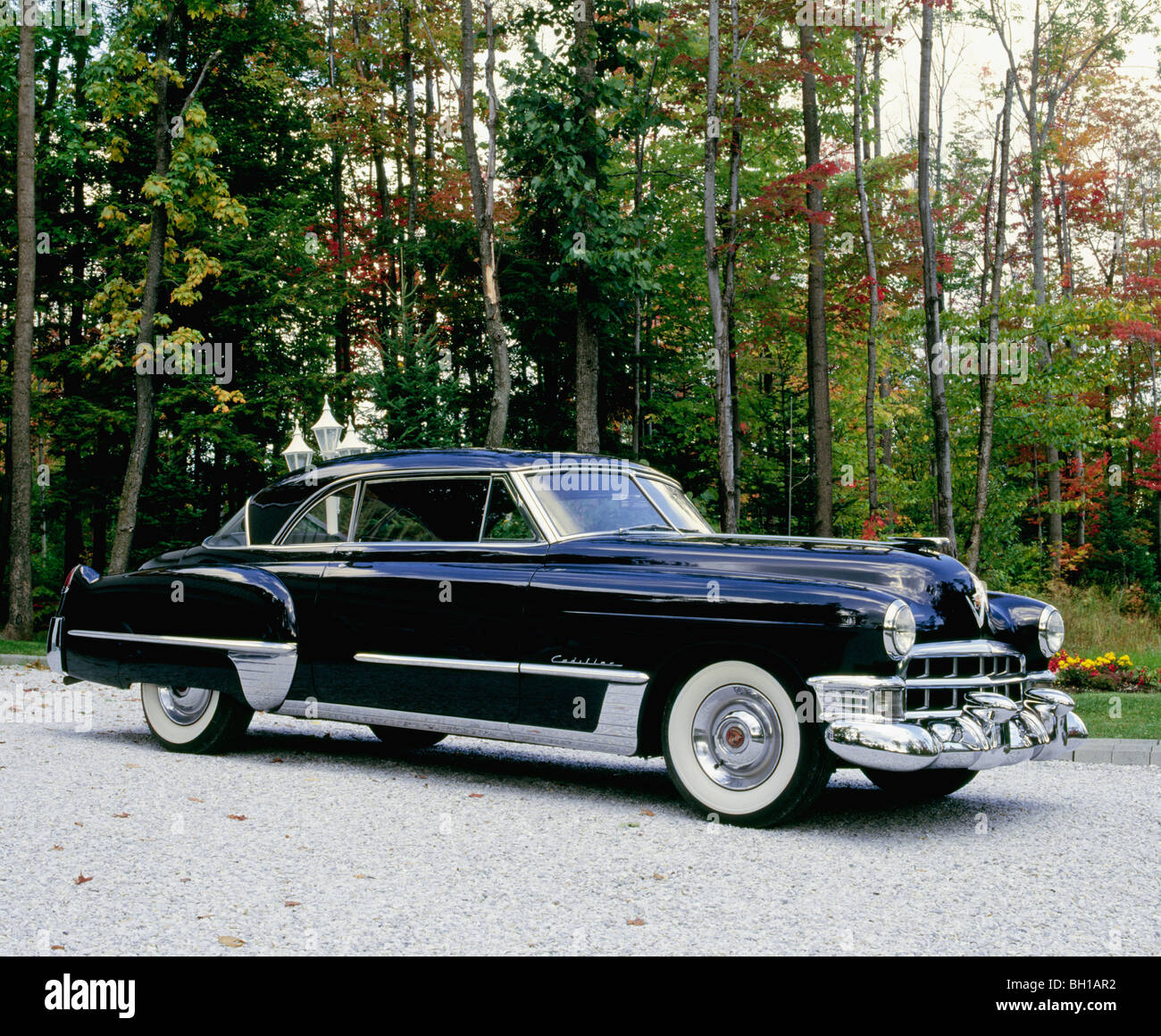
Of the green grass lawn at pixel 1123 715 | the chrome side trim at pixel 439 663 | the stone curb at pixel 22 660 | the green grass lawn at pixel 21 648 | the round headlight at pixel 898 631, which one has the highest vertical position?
the round headlight at pixel 898 631

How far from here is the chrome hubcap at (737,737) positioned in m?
5.41

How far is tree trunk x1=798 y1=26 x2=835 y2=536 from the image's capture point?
24.0 meters

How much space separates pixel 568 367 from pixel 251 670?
2034 centimetres

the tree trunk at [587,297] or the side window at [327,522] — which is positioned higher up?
the tree trunk at [587,297]

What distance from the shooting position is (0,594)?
26.2 metres

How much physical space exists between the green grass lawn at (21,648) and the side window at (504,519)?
43.4 feet

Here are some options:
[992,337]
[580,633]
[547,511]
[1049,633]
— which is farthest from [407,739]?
[992,337]

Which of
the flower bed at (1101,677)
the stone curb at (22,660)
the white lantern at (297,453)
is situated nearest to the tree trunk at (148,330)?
the white lantern at (297,453)

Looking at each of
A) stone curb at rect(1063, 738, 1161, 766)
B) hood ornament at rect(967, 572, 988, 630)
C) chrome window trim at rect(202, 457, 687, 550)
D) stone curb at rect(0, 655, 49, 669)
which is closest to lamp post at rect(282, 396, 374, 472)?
stone curb at rect(0, 655, 49, 669)

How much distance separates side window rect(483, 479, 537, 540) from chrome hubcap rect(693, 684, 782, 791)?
1497 millimetres

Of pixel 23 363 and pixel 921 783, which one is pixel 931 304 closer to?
pixel 921 783

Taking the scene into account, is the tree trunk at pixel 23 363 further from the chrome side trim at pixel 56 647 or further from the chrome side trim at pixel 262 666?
the chrome side trim at pixel 262 666

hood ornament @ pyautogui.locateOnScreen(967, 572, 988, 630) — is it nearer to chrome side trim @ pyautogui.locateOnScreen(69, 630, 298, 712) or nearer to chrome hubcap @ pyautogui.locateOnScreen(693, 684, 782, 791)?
chrome hubcap @ pyautogui.locateOnScreen(693, 684, 782, 791)
